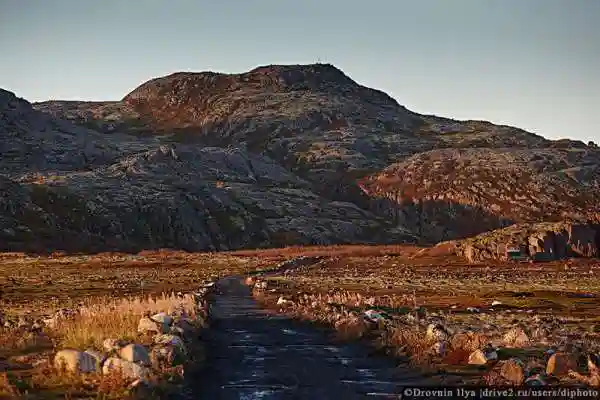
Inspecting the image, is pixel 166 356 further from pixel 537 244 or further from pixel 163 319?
pixel 537 244

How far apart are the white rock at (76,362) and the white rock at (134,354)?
2.54ft

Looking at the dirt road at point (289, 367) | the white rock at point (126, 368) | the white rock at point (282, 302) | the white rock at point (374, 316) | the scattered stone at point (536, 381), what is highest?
the white rock at point (126, 368)

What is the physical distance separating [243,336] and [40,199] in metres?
152

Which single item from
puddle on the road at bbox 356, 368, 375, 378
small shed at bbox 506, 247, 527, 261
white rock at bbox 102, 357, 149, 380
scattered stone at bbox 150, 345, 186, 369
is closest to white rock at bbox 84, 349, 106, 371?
white rock at bbox 102, 357, 149, 380

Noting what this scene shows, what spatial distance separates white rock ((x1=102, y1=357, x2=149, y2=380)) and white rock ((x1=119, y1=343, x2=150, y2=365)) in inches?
14.9

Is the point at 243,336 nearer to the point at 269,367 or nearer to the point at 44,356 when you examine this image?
the point at 269,367

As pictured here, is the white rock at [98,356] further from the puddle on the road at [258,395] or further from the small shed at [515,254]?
the small shed at [515,254]

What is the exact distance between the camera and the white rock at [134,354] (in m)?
18.2

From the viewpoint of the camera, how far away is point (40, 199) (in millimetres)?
170750

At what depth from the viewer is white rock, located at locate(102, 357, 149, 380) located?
17.2m

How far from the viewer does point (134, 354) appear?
18.4 metres

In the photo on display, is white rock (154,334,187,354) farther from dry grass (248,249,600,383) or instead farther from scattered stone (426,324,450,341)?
scattered stone (426,324,450,341)

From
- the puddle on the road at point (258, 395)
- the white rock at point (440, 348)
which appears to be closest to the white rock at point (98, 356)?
the puddle on the road at point (258, 395)

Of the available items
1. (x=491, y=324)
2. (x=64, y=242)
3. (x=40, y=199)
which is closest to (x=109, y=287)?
(x=491, y=324)
